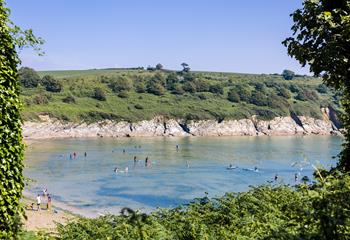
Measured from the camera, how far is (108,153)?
10775 centimetres

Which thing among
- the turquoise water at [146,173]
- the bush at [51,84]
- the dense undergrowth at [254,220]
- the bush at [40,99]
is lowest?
the turquoise water at [146,173]

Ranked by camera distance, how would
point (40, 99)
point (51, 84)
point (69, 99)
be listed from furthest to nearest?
point (51, 84)
point (69, 99)
point (40, 99)

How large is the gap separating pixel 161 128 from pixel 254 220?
6301 inches

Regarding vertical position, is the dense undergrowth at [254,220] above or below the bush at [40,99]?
below

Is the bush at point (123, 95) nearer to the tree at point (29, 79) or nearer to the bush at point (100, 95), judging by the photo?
the bush at point (100, 95)

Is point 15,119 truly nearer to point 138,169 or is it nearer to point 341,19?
point 341,19

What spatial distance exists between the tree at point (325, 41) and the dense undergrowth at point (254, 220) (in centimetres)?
366

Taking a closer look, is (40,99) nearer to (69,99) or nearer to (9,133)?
(69,99)

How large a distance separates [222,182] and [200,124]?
108m

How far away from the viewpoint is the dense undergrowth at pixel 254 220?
5.96 meters

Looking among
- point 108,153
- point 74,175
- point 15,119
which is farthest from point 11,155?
point 108,153

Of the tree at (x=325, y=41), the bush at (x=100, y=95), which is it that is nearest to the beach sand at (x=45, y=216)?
the tree at (x=325, y=41)

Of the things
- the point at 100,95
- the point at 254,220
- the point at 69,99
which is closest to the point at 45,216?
the point at 254,220

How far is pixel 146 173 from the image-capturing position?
258ft
